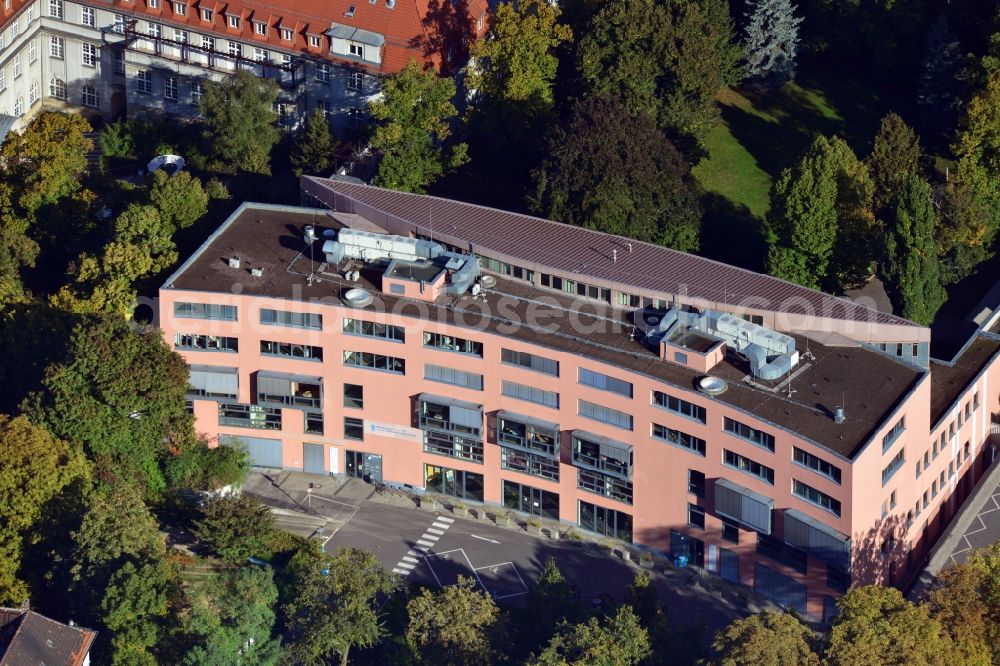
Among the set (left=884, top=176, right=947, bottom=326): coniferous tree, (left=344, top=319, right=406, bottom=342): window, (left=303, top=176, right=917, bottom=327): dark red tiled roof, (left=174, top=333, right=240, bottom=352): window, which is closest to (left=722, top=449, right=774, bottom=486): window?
(left=303, top=176, right=917, bottom=327): dark red tiled roof

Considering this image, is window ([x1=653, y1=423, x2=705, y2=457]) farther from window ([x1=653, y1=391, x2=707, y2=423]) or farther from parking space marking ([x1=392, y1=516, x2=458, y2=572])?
parking space marking ([x1=392, y1=516, x2=458, y2=572])

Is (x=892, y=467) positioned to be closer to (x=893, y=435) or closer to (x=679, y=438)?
(x=893, y=435)

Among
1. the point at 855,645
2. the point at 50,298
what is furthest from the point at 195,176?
the point at 855,645

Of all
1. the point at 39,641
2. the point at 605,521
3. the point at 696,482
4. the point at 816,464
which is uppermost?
the point at 816,464

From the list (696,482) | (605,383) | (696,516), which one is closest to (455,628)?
(696,516)

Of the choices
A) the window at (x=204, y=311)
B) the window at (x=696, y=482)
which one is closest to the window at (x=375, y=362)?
the window at (x=204, y=311)

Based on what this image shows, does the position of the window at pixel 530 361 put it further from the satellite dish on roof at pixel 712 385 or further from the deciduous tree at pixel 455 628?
the deciduous tree at pixel 455 628
